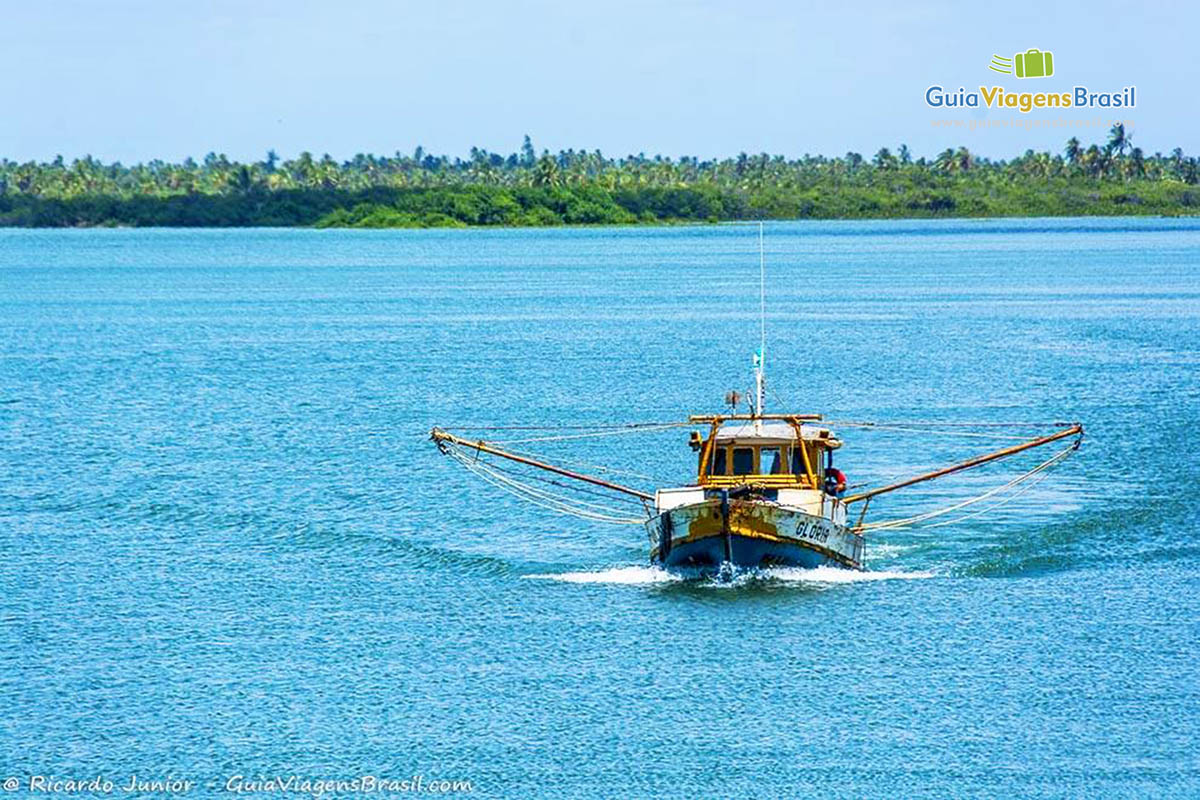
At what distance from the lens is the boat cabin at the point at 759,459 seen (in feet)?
175

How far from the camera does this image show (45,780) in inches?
1501

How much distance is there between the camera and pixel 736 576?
5147cm

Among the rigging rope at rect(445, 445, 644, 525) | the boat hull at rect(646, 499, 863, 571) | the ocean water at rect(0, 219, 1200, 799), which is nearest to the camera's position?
the ocean water at rect(0, 219, 1200, 799)

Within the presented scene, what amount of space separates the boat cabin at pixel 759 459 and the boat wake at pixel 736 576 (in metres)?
2.49

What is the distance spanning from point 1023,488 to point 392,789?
3523 centimetres

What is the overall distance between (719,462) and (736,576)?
12.2 ft

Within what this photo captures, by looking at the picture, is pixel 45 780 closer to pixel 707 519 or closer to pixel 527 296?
pixel 707 519

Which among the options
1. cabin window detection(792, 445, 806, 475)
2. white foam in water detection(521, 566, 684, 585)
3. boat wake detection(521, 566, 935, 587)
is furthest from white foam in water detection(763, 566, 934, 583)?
white foam in water detection(521, 566, 684, 585)

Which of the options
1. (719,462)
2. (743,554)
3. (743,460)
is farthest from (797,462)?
(743,554)

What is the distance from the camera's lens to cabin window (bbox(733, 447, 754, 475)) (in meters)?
53.7

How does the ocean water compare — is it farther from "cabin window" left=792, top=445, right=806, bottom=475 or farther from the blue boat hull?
"cabin window" left=792, top=445, right=806, bottom=475

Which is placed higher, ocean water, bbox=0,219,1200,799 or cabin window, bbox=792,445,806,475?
cabin window, bbox=792,445,806,475

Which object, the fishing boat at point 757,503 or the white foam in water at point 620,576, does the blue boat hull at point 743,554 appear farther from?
the white foam in water at point 620,576

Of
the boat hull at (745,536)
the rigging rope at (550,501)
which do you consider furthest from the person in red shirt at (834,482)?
the rigging rope at (550,501)
